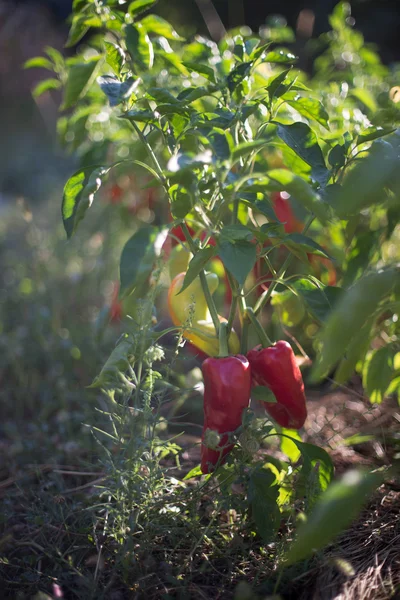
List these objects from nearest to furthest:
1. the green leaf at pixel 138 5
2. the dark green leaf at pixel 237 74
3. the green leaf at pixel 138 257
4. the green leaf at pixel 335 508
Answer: the green leaf at pixel 335 508 → the green leaf at pixel 138 257 → the dark green leaf at pixel 237 74 → the green leaf at pixel 138 5

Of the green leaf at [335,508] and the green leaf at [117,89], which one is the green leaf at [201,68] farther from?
the green leaf at [335,508]

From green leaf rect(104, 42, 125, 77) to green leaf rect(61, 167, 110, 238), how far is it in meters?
0.16

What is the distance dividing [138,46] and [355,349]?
1.88ft

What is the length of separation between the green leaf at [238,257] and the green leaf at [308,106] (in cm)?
25

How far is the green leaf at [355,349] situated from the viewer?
833mm

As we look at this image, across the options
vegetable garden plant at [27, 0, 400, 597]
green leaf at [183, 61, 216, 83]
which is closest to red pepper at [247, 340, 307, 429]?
vegetable garden plant at [27, 0, 400, 597]

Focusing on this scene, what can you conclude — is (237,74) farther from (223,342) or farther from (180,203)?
(223,342)

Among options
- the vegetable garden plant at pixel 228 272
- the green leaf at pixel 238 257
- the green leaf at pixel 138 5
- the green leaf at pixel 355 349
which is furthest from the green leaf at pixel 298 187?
the green leaf at pixel 138 5

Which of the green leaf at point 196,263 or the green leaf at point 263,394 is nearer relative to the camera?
the green leaf at point 196,263

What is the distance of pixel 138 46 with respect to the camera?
89cm

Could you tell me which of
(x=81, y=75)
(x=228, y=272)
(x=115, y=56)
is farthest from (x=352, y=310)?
(x=81, y=75)

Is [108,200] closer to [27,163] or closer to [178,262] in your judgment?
[178,262]

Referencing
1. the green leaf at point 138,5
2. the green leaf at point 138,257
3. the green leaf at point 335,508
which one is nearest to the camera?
the green leaf at point 335,508

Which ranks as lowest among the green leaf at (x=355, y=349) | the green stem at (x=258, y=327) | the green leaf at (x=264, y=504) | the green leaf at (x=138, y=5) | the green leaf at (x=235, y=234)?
the green leaf at (x=264, y=504)
